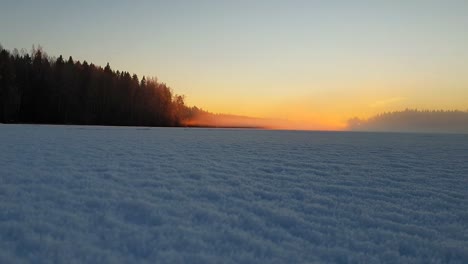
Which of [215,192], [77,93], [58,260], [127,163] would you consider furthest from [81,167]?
[77,93]

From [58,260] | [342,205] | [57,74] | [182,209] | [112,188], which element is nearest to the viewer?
[58,260]

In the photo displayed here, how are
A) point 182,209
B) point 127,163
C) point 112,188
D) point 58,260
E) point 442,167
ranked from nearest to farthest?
point 58,260, point 182,209, point 112,188, point 127,163, point 442,167

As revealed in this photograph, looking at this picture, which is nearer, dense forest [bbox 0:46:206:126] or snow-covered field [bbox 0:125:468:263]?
snow-covered field [bbox 0:125:468:263]

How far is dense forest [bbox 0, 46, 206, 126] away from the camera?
34.8 metres

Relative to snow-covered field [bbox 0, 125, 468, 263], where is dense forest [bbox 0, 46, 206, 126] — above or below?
above

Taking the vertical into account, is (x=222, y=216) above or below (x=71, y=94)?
below

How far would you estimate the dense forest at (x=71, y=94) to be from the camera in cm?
3475

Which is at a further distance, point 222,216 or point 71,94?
point 71,94

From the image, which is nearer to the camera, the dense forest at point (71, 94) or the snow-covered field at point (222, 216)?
the snow-covered field at point (222, 216)

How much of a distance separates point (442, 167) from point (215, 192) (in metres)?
4.60

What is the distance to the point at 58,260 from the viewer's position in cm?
174

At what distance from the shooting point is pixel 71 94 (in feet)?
130

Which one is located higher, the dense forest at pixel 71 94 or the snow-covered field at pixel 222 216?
the dense forest at pixel 71 94

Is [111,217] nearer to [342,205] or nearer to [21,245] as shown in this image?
[21,245]
